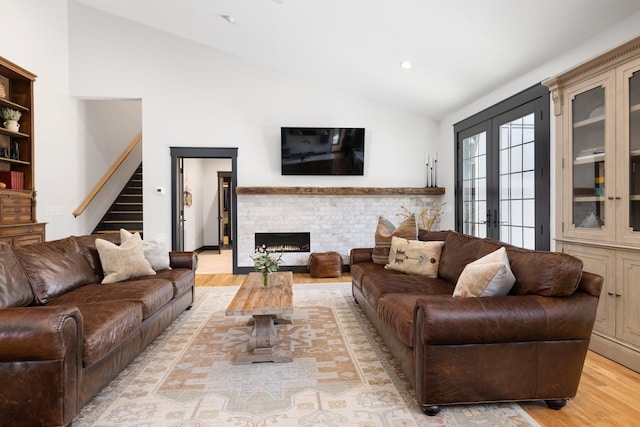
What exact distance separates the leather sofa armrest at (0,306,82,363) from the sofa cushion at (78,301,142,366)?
0.64ft

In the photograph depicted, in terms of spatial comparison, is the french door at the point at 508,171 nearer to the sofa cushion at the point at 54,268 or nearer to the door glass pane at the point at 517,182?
the door glass pane at the point at 517,182

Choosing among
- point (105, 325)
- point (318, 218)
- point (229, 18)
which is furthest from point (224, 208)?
point (105, 325)

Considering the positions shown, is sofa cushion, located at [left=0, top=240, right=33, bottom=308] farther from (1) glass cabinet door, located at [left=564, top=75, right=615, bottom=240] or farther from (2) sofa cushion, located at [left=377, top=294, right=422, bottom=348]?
(1) glass cabinet door, located at [left=564, top=75, right=615, bottom=240]

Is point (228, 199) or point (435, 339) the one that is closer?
point (435, 339)

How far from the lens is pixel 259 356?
2.49 m

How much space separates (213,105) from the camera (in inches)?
222

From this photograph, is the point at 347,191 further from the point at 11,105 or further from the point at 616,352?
the point at 11,105

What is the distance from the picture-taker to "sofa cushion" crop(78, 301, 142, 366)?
1837 mm

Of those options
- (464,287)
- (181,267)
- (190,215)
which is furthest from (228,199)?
(464,287)

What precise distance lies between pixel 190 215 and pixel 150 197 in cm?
243

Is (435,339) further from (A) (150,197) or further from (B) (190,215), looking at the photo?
(B) (190,215)

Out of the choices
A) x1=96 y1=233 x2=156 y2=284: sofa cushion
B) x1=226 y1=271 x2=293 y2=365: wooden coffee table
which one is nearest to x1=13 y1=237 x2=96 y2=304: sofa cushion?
x1=96 y1=233 x2=156 y2=284: sofa cushion

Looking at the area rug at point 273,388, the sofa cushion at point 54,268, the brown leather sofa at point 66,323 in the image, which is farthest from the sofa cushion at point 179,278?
the sofa cushion at point 54,268

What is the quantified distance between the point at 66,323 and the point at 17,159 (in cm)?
411
